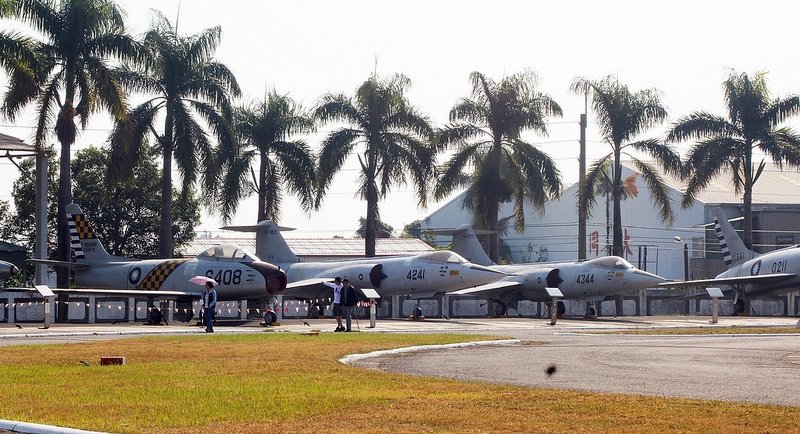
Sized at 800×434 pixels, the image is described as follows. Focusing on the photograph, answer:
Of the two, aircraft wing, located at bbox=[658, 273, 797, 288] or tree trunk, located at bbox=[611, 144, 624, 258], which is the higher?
tree trunk, located at bbox=[611, 144, 624, 258]

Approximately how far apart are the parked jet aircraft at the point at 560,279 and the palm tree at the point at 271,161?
8.30 metres

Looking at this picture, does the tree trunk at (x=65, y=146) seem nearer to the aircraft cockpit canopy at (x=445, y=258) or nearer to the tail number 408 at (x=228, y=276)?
the tail number 408 at (x=228, y=276)

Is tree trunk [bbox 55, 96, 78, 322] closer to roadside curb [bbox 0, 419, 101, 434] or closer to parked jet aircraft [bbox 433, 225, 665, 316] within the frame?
parked jet aircraft [bbox 433, 225, 665, 316]

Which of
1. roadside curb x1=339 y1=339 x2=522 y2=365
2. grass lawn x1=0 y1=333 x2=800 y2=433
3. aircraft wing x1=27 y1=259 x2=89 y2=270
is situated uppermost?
aircraft wing x1=27 y1=259 x2=89 y2=270

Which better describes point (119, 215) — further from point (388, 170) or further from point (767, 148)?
point (767, 148)

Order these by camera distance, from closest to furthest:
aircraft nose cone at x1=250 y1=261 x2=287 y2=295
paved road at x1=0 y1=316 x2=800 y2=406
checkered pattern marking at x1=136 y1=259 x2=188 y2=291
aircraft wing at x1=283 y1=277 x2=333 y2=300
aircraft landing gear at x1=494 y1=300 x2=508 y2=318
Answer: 1. paved road at x1=0 y1=316 x2=800 y2=406
2. aircraft nose cone at x1=250 y1=261 x2=287 y2=295
3. checkered pattern marking at x1=136 y1=259 x2=188 y2=291
4. aircraft wing at x1=283 y1=277 x2=333 y2=300
5. aircraft landing gear at x1=494 y1=300 x2=508 y2=318

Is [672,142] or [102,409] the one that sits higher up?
[672,142]

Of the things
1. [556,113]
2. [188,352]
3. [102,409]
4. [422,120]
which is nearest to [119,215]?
[422,120]

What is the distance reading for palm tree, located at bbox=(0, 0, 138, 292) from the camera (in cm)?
4838

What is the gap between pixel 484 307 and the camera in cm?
5731

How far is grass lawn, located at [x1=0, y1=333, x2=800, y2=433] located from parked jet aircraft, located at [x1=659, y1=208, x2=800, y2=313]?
36196 mm

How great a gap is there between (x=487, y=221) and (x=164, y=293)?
921 inches


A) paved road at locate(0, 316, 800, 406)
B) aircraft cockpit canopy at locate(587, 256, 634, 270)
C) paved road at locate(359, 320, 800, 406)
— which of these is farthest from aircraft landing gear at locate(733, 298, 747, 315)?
paved road at locate(359, 320, 800, 406)

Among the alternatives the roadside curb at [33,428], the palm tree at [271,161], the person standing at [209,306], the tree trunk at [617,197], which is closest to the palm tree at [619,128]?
the tree trunk at [617,197]
